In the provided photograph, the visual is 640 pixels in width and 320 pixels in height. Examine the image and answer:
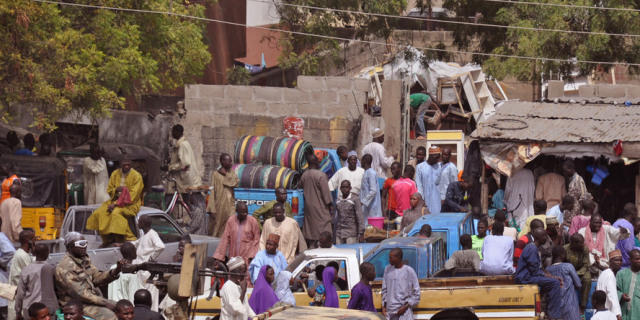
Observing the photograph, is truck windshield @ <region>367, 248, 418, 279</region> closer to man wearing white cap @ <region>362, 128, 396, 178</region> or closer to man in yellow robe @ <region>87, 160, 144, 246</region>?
man in yellow robe @ <region>87, 160, 144, 246</region>

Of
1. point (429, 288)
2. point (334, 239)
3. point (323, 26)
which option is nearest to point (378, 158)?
point (334, 239)

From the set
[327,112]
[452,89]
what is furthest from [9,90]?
[452,89]

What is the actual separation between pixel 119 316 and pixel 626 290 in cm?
647

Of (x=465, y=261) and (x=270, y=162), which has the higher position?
(x=270, y=162)

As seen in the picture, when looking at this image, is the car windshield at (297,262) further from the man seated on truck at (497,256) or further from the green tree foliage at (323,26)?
the green tree foliage at (323,26)

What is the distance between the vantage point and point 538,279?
43.2 feet

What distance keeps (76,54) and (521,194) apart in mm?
8647

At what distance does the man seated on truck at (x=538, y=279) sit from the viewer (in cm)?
1313

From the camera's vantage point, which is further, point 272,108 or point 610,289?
point 272,108

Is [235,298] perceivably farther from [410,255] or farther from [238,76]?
[238,76]

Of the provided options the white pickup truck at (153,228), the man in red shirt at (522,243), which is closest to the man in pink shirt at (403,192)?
the man in red shirt at (522,243)

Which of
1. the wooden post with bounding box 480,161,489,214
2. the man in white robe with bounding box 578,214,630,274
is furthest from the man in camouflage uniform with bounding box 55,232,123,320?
the wooden post with bounding box 480,161,489,214

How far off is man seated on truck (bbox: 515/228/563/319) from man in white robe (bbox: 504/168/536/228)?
5.32 metres

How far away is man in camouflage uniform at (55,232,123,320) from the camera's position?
11812 millimetres
